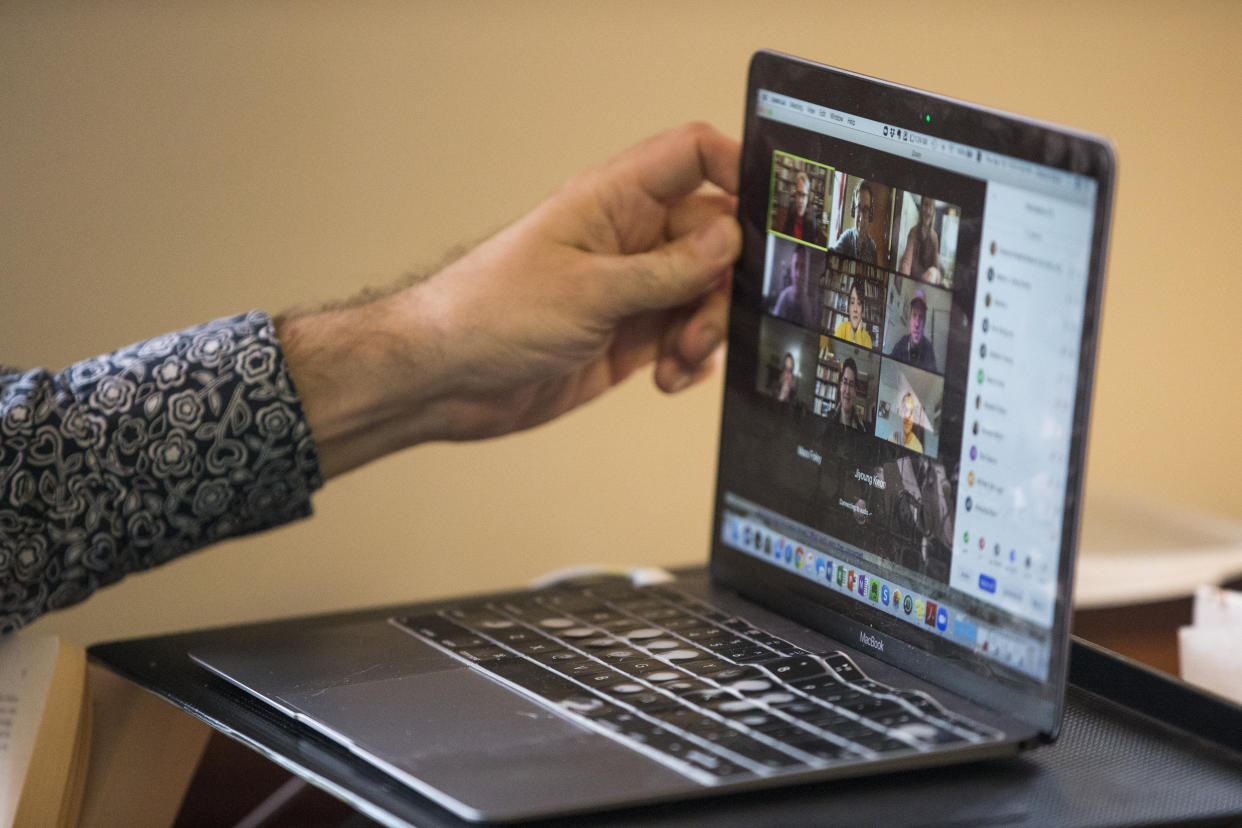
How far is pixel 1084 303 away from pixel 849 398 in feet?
0.55

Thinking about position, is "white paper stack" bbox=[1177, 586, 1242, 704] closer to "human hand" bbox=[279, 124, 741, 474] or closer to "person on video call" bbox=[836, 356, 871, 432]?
"person on video call" bbox=[836, 356, 871, 432]

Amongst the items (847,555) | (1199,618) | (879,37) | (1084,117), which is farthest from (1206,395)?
(847,555)

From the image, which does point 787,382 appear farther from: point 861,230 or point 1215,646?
point 1215,646

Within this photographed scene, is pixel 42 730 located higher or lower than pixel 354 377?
lower

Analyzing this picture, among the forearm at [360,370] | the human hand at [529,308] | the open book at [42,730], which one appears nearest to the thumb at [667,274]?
the human hand at [529,308]

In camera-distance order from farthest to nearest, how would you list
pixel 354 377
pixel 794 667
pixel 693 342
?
pixel 693 342 < pixel 354 377 < pixel 794 667

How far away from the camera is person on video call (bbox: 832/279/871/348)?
695mm

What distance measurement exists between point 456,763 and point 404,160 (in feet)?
2.71

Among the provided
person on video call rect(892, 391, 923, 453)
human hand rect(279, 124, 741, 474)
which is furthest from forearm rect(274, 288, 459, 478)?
person on video call rect(892, 391, 923, 453)

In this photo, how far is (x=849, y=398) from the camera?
71 cm

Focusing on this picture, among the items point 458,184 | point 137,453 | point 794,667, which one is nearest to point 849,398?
point 794,667

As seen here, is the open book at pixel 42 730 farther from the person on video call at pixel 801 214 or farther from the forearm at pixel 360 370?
the person on video call at pixel 801 214

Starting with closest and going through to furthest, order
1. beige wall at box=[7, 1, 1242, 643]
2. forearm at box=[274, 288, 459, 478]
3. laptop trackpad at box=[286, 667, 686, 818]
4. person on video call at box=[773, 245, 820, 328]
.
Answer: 1. laptop trackpad at box=[286, 667, 686, 818]
2. person on video call at box=[773, 245, 820, 328]
3. forearm at box=[274, 288, 459, 478]
4. beige wall at box=[7, 1, 1242, 643]

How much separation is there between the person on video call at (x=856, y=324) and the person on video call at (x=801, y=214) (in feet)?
0.17
